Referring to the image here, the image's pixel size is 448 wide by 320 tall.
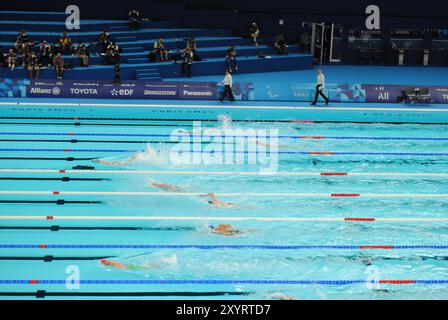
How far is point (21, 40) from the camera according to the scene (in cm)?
1992

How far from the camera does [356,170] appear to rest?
1190 centimetres

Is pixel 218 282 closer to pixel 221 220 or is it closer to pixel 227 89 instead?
pixel 221 220

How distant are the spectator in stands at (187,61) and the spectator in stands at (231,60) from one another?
1238mm

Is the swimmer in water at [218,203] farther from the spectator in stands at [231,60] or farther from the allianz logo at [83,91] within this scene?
the spectator in stands at [231,60]

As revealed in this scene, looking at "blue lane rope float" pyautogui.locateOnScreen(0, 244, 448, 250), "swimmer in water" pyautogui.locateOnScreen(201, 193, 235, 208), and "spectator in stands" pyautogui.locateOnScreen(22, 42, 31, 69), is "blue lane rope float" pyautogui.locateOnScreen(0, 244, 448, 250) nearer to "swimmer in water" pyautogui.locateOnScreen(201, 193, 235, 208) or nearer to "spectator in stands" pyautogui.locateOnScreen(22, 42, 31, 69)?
"swimmer in water" pyautogui.locateOnScreen(201, 193, 235, 208)

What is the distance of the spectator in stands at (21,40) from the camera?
779 inches

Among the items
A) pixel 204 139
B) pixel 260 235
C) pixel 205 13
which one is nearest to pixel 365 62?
pixel 205 13

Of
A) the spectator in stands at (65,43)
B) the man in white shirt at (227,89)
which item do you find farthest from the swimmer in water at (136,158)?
the spectator in stands at (65,43)

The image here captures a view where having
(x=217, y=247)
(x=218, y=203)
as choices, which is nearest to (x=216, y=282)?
(x=217, y=247)

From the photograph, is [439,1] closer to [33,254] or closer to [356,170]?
[356,170]

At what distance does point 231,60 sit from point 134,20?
3.95m

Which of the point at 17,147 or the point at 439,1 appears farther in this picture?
the point at 439,1

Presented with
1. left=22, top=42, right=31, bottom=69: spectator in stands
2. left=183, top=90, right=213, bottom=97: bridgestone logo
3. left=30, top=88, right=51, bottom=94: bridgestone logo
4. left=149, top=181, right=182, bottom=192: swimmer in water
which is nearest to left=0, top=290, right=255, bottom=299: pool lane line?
left=149, top=181, right=182, bottom=192: swimmer in water
